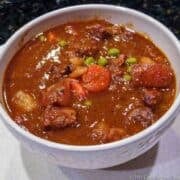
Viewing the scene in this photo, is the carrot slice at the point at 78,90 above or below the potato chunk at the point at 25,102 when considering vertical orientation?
above

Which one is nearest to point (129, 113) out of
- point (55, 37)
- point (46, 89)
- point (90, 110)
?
point (90, 110)

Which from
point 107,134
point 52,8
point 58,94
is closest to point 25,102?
point 58,94

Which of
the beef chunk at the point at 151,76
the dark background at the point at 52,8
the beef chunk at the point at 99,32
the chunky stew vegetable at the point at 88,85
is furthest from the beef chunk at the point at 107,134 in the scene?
the dark background at the point at 52,8

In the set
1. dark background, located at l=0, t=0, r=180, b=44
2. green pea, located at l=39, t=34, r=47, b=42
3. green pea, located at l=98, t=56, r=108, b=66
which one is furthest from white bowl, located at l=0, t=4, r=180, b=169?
dark background, located at l=0, t=0, r=180, b=44

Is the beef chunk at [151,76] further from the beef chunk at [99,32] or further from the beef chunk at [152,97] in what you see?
the beef chunk at [99,32]

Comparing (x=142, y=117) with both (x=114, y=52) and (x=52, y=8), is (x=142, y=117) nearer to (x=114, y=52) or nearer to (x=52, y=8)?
(x=114, y=52)

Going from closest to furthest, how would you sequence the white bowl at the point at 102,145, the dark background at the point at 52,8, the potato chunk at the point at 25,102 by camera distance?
the white bowl at the point at 102,145 → the potato chunk at the point at 25,102 → the dark background at the point at 52,8
